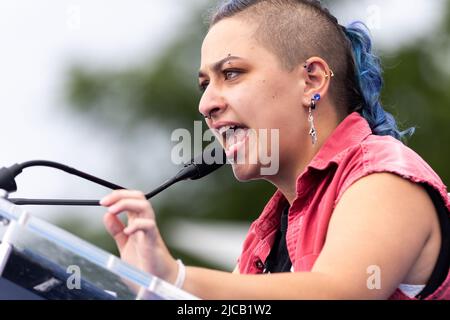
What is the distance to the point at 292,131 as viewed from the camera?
268cm

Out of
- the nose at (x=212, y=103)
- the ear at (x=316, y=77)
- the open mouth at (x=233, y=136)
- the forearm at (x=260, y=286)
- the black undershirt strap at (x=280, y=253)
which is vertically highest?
the ear at (x=316, y=77)

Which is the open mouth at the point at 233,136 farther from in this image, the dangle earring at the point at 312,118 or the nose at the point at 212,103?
the dangle earring at the point at 312,118

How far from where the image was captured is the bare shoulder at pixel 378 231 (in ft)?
6.59

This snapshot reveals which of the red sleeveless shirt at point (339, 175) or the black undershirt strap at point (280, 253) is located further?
the black undershirt strap at point (280, 253)

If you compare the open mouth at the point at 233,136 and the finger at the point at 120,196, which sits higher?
the open mouth at the point at 233,136

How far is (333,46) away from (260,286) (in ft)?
3.67

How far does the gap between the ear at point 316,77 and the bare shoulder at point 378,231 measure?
56 cm

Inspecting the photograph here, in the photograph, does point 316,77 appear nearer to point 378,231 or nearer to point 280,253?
point 280,253

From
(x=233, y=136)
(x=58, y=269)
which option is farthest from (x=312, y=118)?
(x=58, y=269)

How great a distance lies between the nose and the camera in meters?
2.62

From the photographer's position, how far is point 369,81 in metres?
2.89

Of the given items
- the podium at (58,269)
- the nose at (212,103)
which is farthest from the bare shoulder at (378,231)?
the nose at (212,103)
